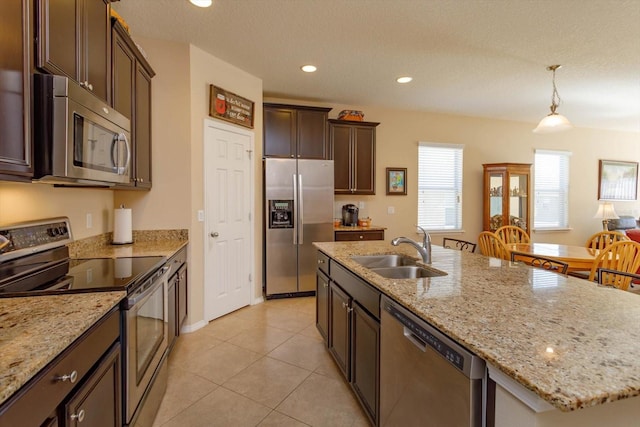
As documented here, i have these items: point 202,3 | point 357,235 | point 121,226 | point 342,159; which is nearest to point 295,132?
point 342,159

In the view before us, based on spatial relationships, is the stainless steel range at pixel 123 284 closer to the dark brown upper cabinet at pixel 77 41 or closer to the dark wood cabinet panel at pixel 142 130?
the dark wood cabinet panel at pixel 142 130

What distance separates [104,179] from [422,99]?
4.19 m

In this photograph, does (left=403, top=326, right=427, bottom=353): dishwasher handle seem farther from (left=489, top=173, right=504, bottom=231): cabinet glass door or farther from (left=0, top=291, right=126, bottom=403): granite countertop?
(left=489, top=173, right=504, bottom=231): cabinet glass door

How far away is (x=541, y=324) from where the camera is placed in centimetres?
104

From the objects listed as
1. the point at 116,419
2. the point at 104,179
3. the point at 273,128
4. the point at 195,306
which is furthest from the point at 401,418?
the point at 273,128

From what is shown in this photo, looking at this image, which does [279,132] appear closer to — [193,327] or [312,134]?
[312,134]

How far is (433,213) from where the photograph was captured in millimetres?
5367

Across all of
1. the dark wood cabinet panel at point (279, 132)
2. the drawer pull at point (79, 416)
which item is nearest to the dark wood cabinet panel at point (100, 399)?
the drawer pull at point (79, 416)

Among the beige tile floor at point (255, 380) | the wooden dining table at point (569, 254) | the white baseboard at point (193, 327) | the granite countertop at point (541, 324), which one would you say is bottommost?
the beige tile floor at point (255, 380)

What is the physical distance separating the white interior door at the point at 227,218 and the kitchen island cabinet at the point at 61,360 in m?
1.92

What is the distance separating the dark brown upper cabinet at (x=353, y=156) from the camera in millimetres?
4461

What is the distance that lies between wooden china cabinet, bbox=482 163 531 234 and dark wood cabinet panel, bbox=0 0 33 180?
18.5ft

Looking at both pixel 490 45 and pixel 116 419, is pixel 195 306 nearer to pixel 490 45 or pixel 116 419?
pixel 116 419

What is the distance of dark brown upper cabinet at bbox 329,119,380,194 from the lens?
4461 millimetres
